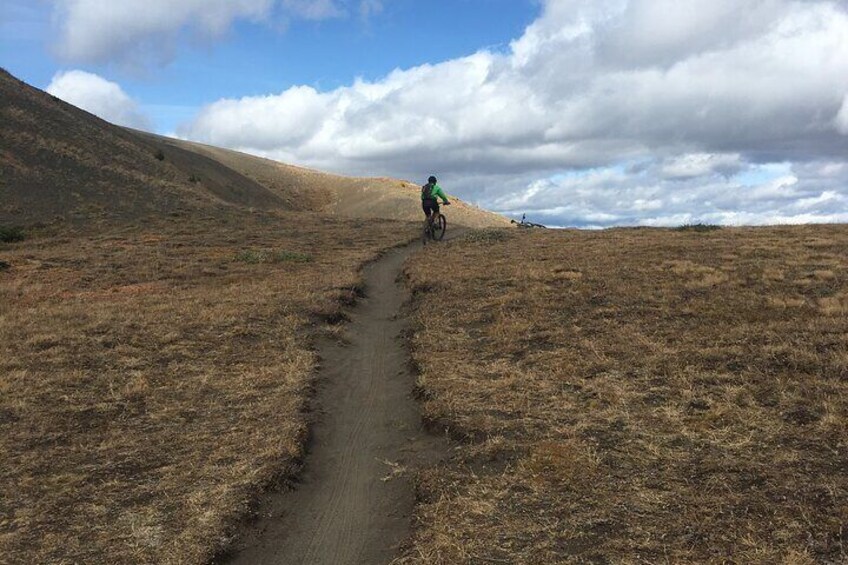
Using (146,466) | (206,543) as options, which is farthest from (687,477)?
(146,466)

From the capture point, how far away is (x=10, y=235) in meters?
27.4

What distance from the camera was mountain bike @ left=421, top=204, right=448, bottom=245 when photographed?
27203 millimetres

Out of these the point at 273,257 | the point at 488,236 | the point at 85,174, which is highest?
the point at 85,174

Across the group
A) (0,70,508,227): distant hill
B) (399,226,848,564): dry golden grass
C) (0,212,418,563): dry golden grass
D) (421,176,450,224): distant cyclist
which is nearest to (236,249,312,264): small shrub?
(0,212,418,563): dry golden grass

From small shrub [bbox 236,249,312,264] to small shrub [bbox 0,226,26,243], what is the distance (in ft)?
37.8

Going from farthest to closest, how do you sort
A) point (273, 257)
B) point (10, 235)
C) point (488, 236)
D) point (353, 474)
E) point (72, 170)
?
point (72, 170) → point (488, 236) → point (10, 235) → point (273, 257) → point (353, 474)

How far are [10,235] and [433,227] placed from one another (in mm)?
19194

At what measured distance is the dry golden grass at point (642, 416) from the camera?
18.5ft

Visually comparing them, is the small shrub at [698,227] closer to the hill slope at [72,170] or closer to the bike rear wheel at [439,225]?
the bike rear wheel at [439,225]

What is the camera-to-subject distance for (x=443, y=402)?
918 cm

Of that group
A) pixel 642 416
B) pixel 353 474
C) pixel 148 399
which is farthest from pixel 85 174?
pixel 642 416

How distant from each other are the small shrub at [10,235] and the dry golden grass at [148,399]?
23.1 ft

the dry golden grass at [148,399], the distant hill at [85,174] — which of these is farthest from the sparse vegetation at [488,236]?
the distant hill at [85,174]

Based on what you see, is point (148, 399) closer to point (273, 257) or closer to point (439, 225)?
point (273, 257)
